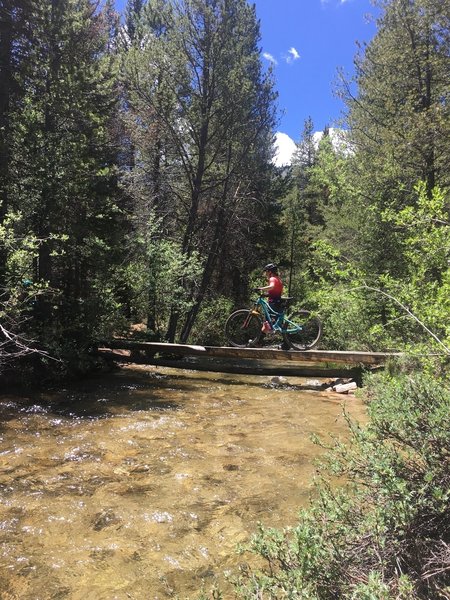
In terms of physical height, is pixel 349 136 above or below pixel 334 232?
above

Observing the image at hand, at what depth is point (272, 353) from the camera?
10906 mm

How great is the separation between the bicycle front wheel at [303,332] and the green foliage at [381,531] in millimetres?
7737

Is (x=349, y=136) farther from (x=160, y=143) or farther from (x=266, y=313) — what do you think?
(x=266, y=313)

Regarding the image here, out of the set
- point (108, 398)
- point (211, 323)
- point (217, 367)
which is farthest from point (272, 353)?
point (211, 323)

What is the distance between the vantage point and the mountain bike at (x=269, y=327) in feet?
34.8

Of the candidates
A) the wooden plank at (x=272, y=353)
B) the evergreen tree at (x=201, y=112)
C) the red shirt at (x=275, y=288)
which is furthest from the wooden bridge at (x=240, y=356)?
the evergreen tree at (x=201, y=112)

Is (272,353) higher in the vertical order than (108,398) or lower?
higher

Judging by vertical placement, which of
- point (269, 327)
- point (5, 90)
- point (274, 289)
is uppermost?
point (5, 90)

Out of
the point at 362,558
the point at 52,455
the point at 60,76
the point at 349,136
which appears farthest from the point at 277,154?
the point at 362,558

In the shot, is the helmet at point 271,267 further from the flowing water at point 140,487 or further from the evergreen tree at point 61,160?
the evergreen tree at point 61,160

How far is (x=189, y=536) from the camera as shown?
4094 mm

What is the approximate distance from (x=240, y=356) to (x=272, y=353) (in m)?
0.85

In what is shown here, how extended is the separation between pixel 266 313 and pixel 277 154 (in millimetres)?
15374

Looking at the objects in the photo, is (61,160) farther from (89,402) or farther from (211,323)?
(211,323)
